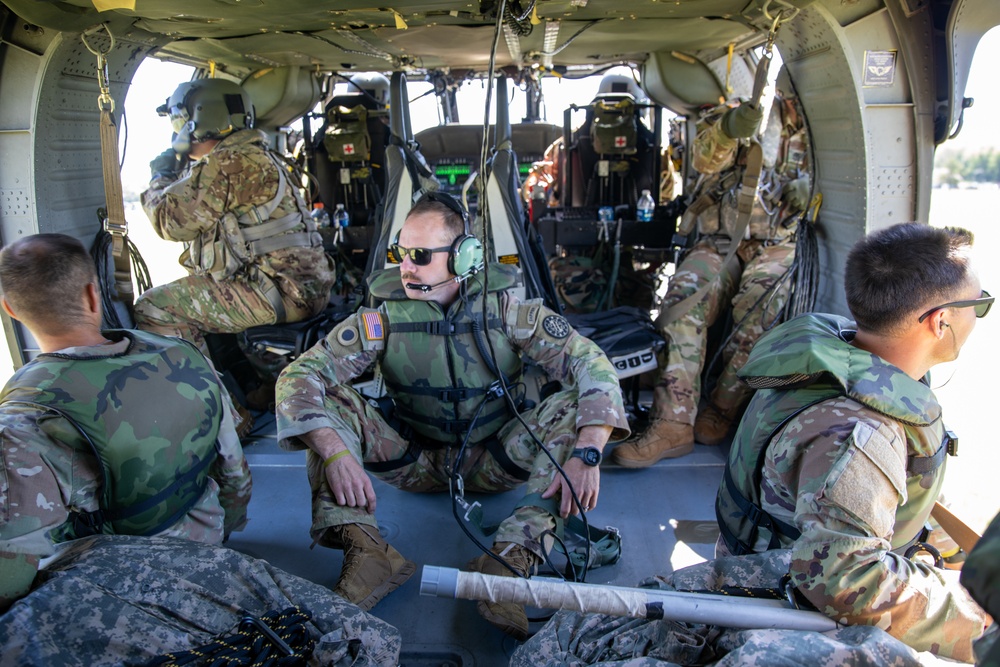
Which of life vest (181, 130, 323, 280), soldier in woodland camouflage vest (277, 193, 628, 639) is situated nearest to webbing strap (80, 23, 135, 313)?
life vest (181, 130, 323, 280)

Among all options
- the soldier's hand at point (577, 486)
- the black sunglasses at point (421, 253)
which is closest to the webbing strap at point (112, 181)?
the black sunglasses at point (421, 253)

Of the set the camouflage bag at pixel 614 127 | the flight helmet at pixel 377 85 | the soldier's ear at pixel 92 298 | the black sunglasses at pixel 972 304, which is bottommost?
the black sunglasses at pixel 972 304

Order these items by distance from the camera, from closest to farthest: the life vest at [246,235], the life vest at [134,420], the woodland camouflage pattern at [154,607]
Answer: the woodland camouflage pattern at [154,607] < the life vest at [134,420] < the life vest at [246,235]

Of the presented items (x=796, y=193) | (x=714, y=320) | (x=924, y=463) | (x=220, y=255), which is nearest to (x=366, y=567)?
(x=924, y=463)

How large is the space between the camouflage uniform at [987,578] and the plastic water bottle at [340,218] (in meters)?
5.00

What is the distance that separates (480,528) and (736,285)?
2.18m

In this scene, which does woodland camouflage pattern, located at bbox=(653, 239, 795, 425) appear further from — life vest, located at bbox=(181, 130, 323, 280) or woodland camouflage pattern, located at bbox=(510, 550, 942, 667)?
life vest, located at bbox=(181, 130, 323, 280)

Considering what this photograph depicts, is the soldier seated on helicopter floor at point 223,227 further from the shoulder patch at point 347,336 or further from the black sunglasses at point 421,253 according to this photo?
the black sunglasses at point 421,253

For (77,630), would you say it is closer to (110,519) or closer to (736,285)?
(110,519)

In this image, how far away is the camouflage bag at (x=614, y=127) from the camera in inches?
205

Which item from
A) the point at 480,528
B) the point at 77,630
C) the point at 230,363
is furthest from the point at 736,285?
the point at 77,630

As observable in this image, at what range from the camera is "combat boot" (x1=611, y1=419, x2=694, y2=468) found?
3.18 meters

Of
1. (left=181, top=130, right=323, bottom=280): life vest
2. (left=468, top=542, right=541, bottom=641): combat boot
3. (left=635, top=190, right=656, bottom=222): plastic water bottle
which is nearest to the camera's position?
(left=468, top=542, right=541, bottom=641): combat boot

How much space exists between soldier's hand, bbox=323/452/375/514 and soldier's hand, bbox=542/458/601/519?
58cm
